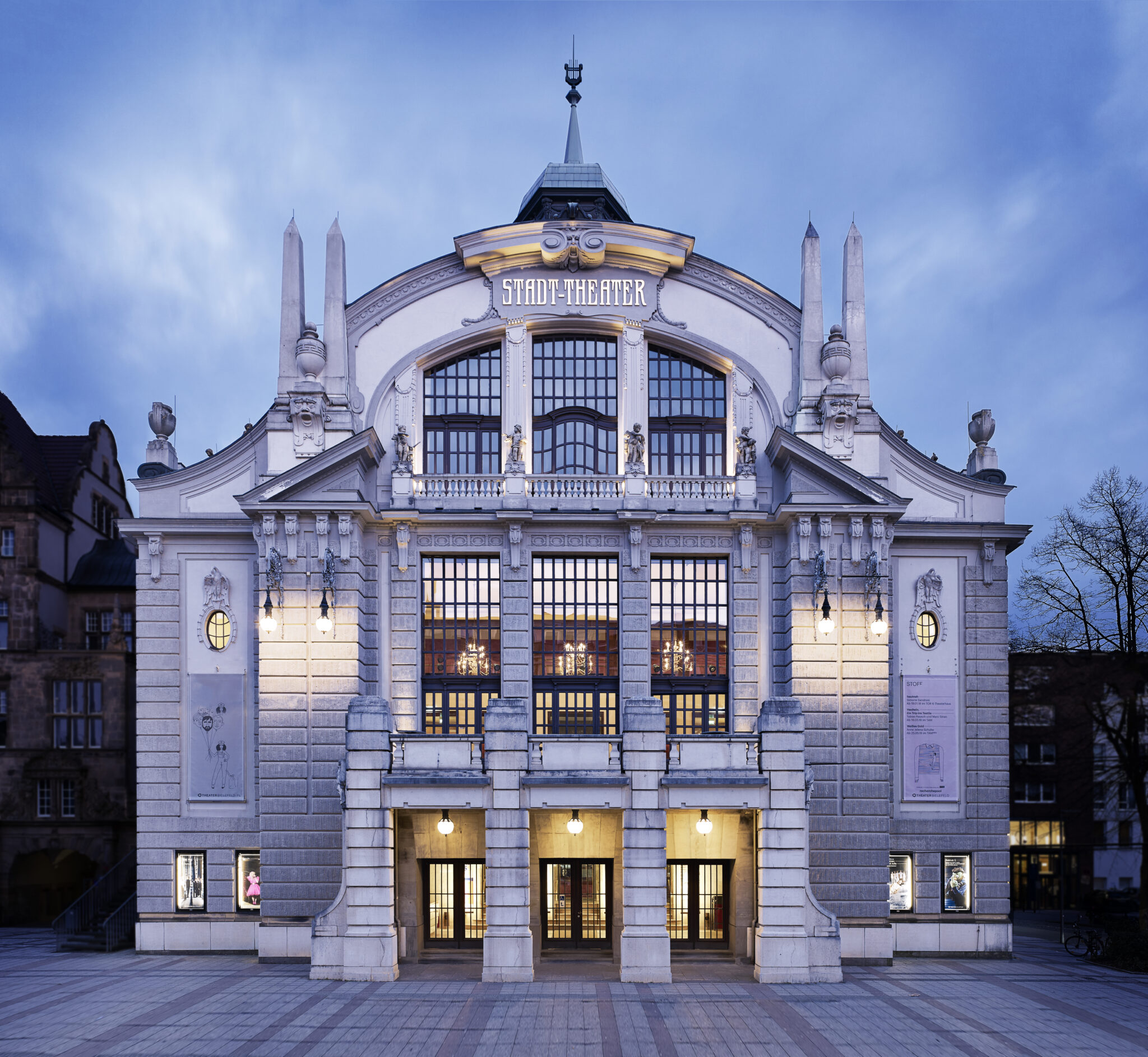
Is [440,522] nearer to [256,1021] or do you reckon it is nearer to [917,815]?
[256,1021]

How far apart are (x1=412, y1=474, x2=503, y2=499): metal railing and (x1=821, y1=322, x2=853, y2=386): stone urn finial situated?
9842 millimetres

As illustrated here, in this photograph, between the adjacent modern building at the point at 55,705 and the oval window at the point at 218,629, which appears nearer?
the oval window at the point at 218,629

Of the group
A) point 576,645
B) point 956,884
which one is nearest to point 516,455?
point 576,645

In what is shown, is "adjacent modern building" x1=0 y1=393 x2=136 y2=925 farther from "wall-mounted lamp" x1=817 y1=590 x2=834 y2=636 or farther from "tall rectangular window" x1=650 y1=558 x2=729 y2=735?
"wall-mounted lamp" x1=817 y1=590 x2=834 y2=636

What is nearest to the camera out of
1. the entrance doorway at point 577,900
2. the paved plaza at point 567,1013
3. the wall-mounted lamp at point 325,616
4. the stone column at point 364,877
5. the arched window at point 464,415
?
the paved plaza at point 567,1013

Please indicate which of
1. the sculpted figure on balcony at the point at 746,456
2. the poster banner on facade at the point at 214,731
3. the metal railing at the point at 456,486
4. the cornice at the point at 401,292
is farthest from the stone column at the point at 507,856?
the cornice at the point at 401,292

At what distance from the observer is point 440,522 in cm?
2742

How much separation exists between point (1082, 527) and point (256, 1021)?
2822 cm

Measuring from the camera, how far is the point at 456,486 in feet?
92.1

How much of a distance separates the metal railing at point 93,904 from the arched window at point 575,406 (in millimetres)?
18105

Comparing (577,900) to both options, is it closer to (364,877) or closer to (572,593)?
(364,877)

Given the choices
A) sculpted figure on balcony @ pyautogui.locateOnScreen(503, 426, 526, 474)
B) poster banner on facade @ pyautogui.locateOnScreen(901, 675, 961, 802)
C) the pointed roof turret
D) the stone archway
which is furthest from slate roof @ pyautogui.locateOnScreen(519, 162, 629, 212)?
the stone archway

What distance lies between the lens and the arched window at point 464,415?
94.0 feet

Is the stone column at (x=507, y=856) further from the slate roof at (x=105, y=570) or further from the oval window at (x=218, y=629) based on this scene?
the slate roof at (x=105, y=570)
